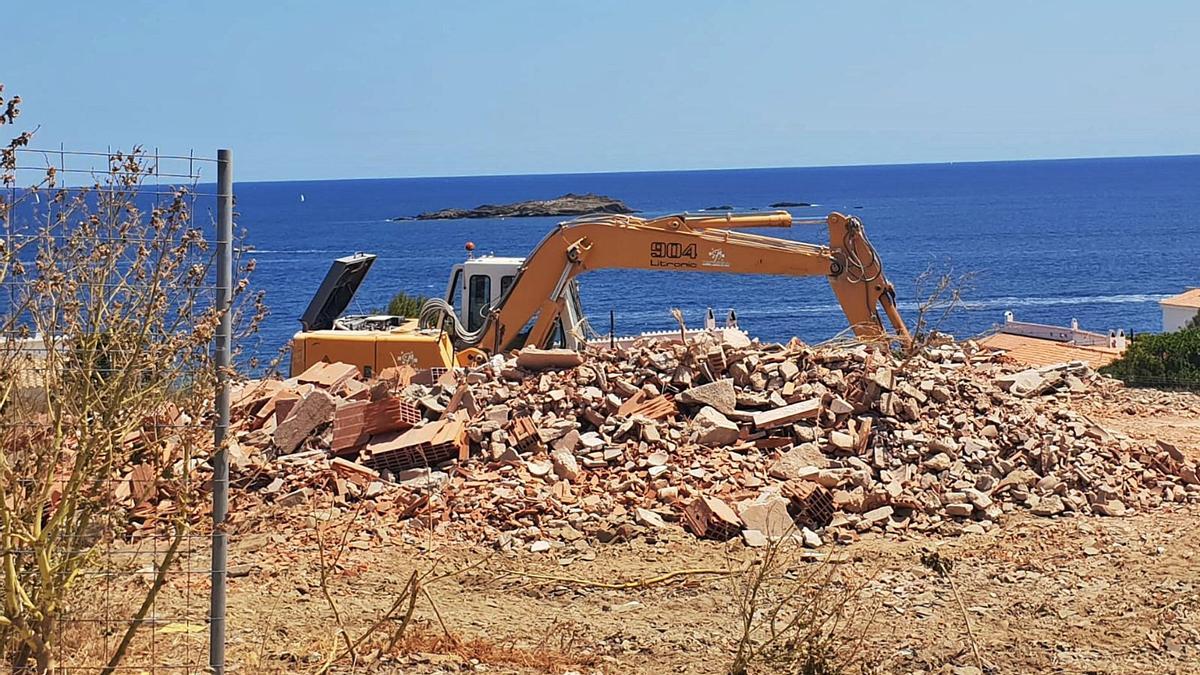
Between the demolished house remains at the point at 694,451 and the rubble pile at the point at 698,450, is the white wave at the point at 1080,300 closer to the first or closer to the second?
the demolished house remains at the point at 694,451

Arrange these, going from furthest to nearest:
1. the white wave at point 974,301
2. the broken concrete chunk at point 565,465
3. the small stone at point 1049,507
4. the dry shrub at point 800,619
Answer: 1. the white wave at point 974,301
2. the broken concrete chunk at point 565,465
3. the small stone at point 1049,507
4. the dry shrub at point 800,619

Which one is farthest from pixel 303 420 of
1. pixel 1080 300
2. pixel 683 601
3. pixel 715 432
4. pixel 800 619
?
pixel 1080 300

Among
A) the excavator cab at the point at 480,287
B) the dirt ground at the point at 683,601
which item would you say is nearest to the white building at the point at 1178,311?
the excavator cab at the point at 480,287

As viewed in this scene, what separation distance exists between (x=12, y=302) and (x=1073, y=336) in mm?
A: 31044

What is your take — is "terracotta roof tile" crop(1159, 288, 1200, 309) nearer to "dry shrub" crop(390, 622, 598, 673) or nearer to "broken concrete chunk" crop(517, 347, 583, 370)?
"broken concrete chunk" crop(517, 347, 583, 370)

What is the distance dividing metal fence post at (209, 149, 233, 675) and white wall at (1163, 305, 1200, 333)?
114 feet

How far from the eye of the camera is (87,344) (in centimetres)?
529

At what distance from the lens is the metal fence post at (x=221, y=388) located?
5.14 metres

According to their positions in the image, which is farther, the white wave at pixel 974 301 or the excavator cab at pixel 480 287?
the white wave at pixel 974 301

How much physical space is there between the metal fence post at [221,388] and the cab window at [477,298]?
40.3 feet

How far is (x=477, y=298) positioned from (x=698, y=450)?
278 inches

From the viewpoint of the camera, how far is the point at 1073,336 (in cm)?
3275

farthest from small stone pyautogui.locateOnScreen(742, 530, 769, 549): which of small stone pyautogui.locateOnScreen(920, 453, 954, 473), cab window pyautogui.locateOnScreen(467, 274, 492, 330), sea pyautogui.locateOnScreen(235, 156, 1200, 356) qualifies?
cab window pyautogui.locateOnScreen(467, 274, 492, 330)

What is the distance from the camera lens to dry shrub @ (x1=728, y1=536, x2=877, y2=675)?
691 cm
